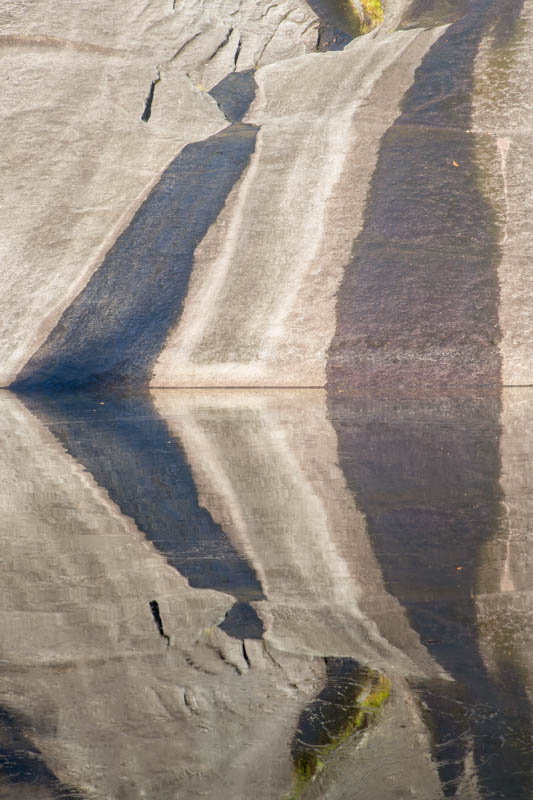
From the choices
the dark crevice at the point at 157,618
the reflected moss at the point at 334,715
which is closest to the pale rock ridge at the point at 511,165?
the dark crevice at the point at 157,618

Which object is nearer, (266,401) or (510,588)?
(510,588)

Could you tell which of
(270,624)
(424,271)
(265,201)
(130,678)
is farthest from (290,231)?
(130,678)

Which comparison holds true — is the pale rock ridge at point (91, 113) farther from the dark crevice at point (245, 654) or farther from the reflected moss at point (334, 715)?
the reflected moss at point (334, 715)

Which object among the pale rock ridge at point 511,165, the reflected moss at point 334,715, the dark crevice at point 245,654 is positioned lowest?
the pale rock ridge at point 511,165

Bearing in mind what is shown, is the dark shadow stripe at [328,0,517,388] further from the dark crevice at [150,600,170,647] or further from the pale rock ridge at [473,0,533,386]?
the dark crevice at [150,600,170,647]

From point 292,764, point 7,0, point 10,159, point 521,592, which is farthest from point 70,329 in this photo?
point 7,0

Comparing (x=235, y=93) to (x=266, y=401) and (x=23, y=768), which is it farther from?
(x=23, y=768)
